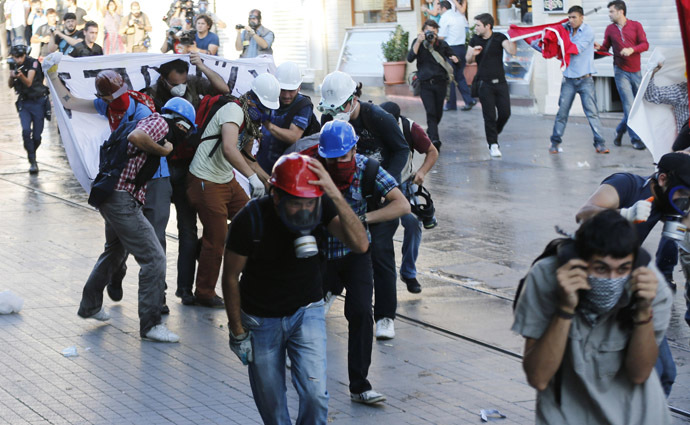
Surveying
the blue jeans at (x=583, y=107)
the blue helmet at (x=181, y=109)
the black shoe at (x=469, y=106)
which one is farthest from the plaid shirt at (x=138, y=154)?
the black shoe at (x=469, y=106)

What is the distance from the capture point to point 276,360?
4707 mm

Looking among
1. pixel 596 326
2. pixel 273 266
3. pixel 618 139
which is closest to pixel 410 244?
pixel 273 266

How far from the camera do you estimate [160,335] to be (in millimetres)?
7234

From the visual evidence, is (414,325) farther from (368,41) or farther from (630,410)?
(368,41)

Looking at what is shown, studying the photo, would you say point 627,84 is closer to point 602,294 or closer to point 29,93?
point 29,93

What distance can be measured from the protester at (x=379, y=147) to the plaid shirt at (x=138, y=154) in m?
1.07

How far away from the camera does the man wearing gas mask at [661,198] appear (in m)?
5.01

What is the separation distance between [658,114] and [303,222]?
754 centimetres

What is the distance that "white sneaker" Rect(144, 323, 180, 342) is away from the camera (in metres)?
7.23

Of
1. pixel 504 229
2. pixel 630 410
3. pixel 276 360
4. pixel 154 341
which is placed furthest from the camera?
pixel 504 229

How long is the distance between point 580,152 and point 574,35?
162 centimetres

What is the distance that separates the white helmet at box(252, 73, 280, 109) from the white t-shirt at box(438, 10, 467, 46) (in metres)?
12.4

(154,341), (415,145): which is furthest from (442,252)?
(154,341)

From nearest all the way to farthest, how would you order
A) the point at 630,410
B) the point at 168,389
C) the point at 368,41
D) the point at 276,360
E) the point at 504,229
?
the point at 630,410 → the point at 276,360 → the point at 168,389 → the point at 504,229 → the point at 368,41
